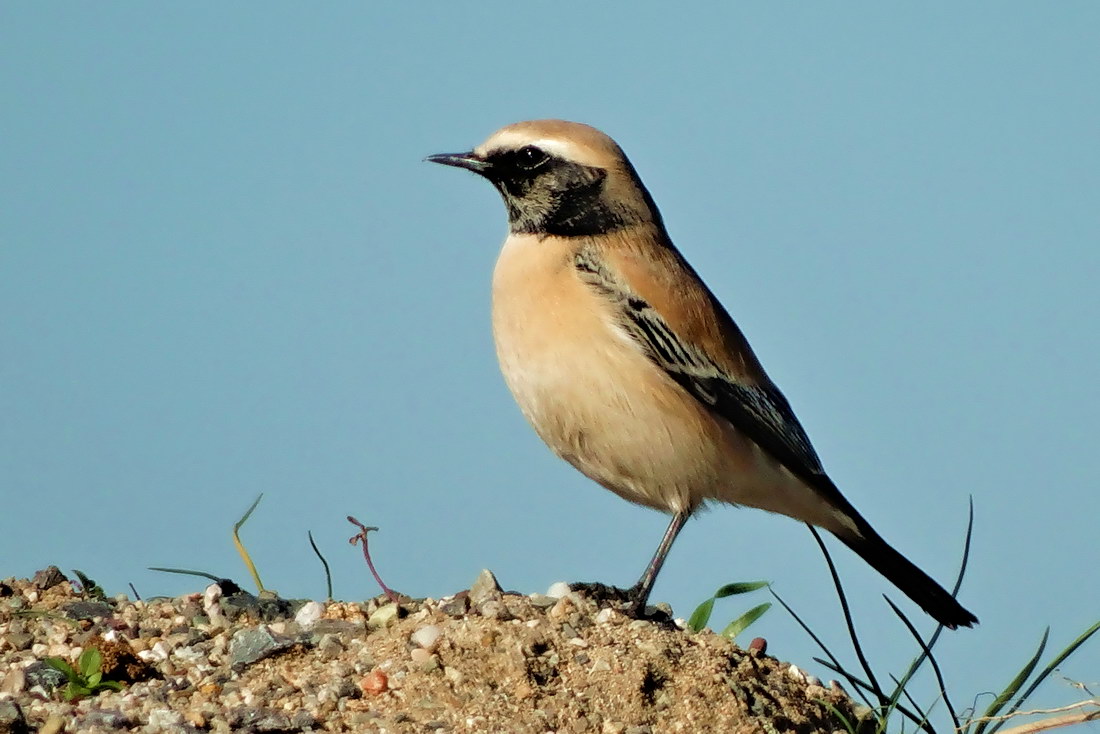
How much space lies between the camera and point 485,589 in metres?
7.18

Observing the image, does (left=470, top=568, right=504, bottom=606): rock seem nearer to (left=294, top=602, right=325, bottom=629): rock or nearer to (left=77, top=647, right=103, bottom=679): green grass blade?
(left=294, top=602, right=325, bottom=629): rock

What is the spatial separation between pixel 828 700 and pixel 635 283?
2.49m

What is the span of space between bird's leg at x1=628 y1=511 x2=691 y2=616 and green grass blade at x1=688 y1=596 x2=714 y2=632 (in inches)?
18.0

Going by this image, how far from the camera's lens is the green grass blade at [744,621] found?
7145mm

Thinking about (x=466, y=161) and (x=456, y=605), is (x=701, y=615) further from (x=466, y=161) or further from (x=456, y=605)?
(x=466, y=161)

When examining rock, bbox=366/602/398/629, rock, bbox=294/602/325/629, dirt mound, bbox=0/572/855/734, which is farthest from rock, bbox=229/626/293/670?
rock, bbox=366/602/398/629

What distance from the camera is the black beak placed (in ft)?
27.3

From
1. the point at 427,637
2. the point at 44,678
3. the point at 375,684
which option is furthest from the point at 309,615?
the point at 44,678

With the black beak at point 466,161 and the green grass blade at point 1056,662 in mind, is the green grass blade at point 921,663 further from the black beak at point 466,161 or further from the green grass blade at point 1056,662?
the black beak at point 466,161

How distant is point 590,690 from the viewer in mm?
6055

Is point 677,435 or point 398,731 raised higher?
point 677,435

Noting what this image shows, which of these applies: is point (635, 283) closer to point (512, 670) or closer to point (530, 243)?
point (530, 243)

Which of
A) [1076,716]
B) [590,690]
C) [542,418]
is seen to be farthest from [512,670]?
[1076,716]

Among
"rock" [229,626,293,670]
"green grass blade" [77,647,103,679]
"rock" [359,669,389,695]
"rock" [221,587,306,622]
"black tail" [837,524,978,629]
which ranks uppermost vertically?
"black tail" [837,524,978,629]
